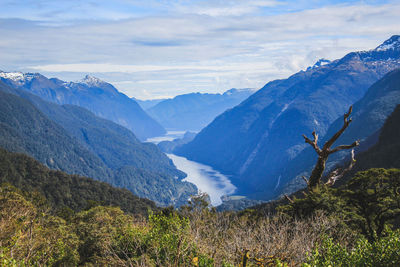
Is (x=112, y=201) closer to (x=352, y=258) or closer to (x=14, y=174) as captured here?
(x=14, y=174)

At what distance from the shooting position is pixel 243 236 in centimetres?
2097

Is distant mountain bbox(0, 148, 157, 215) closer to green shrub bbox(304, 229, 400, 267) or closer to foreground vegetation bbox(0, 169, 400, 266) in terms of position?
foreground vegetation bbox(0, 169, 400, 266)

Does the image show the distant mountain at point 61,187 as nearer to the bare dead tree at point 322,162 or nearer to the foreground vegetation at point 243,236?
the foreground vegetation at point 243,236

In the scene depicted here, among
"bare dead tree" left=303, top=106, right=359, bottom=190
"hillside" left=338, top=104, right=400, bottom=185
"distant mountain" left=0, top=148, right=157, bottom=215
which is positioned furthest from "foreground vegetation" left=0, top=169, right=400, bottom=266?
"distant mountain" left=0, top=148, right=157, bottom=215

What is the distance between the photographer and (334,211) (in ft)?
92.8

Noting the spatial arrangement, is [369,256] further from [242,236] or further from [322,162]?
[242,236]

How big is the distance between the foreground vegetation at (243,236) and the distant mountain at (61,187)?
248 feet

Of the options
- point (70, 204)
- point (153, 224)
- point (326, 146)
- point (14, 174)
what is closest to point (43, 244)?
point (153, 224)

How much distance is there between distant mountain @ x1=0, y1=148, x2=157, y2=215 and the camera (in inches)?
4348

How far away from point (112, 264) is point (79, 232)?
21.1m

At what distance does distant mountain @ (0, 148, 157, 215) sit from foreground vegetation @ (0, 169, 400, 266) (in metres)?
75.7

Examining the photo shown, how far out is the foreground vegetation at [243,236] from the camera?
1520 centimetres

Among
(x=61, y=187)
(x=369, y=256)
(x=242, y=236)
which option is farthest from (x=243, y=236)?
(x=61, y=187)

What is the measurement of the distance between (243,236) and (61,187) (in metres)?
108
